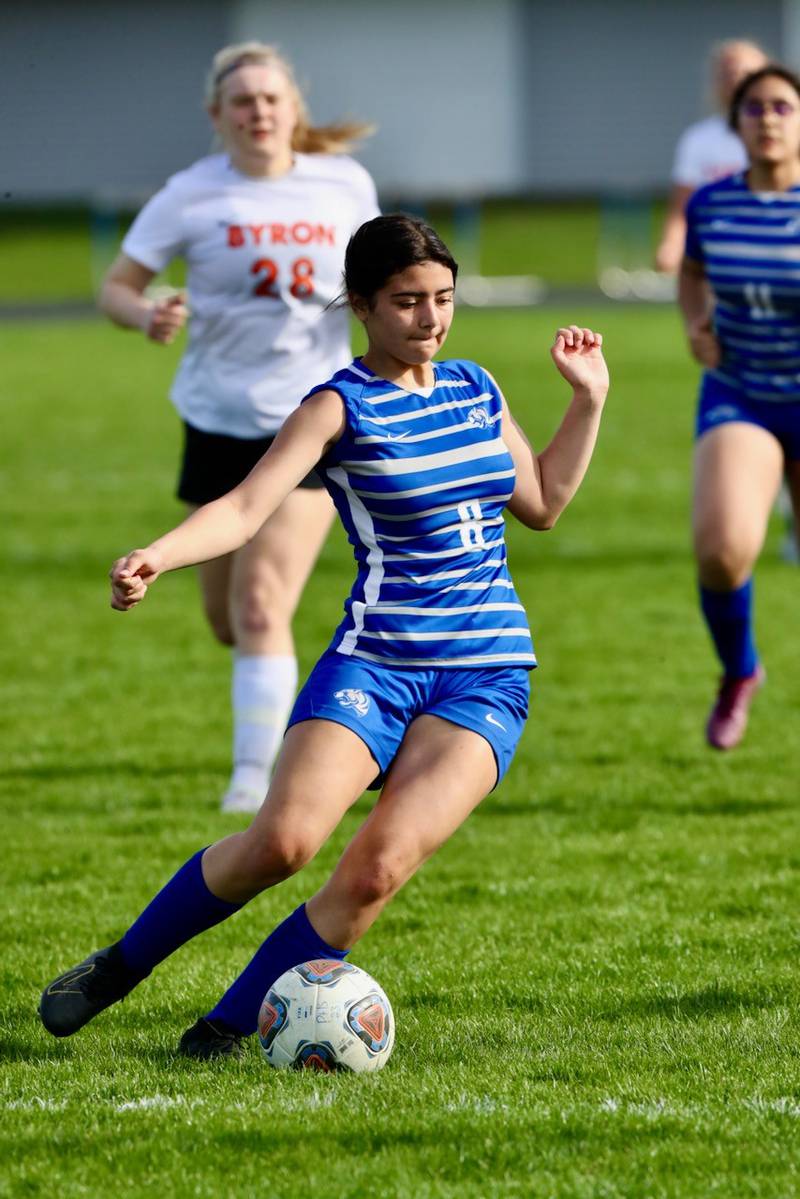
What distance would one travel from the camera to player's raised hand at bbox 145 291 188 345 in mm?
6441

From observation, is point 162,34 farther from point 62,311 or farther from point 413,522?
Answer: point 413,522

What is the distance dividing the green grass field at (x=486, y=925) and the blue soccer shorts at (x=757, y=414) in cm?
126

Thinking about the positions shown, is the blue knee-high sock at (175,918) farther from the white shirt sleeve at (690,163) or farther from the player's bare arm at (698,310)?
the white shirt sleeve at (690,163)

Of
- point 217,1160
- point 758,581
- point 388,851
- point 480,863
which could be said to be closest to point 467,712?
point 388,851

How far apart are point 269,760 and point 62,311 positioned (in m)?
29.7

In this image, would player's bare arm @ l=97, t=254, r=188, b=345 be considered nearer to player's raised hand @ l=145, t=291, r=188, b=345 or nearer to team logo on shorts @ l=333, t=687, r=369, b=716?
player's raised hand @ l=145, t=291, r=188, b=345

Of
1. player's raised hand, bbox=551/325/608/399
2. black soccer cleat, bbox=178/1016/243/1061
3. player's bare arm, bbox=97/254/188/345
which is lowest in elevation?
black soccer cleat, bbox=178/1016/243/1061

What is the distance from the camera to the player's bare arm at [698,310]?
23.7ft

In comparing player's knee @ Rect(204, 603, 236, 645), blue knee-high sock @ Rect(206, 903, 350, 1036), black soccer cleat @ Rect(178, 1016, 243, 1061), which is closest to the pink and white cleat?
player's knee @ Rect(204, 603, 236, 645)

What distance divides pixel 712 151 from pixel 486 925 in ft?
27.3

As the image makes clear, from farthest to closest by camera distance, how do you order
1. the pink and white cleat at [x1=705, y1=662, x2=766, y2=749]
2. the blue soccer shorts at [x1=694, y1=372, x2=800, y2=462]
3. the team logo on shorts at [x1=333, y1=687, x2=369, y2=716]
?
the pink and white cleat at [x1=705, y1=662, x2=766, y2=749] < the blue soccer shorts at [x1=694, y1=372, x2=800, y2=462] < the team logo on shorts at [x1=333, y1=687, x2=369, y2=716]

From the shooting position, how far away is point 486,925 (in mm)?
5703

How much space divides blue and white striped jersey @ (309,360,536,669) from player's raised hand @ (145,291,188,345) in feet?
6.56

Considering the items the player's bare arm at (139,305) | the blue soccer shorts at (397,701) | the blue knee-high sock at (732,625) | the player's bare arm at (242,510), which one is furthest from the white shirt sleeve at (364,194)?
the blue soccer shorts at (397,701)
